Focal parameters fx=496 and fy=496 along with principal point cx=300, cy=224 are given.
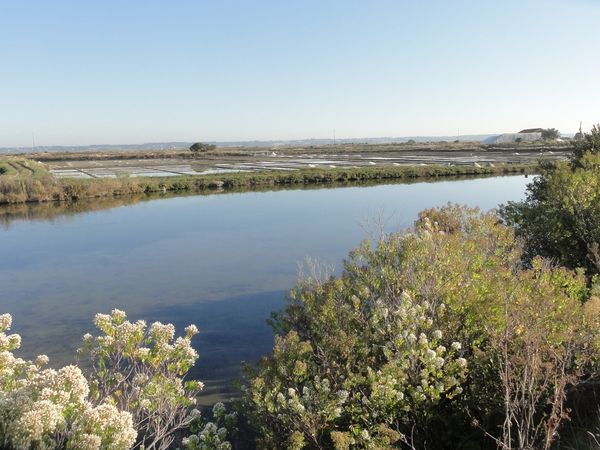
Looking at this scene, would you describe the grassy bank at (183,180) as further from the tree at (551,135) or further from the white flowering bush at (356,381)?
the tree at (551,135)

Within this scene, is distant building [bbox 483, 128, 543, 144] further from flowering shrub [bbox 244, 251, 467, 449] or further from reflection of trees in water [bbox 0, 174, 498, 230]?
flowering shrub [bbox 244, 251, 467, 449]

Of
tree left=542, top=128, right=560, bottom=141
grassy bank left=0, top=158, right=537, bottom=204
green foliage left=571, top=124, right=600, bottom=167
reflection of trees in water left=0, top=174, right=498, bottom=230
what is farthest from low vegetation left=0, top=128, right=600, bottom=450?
tree left=542, top=128, right=560, bottom=141

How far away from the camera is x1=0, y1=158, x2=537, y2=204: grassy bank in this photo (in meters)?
34.7

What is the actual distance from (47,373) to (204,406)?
4757 mm

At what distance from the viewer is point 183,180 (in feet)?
133

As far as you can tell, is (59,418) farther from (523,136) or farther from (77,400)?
(523,136)

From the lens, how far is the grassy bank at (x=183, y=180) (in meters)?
34.7

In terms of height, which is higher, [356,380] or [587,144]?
[587,144]

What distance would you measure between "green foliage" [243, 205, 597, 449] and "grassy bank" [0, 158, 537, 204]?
32.5 metres

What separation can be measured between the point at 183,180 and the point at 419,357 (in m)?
37.3

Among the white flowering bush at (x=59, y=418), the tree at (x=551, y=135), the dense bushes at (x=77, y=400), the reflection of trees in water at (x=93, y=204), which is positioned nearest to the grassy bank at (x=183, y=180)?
the reflection of trees in water at (x=93, y=204)

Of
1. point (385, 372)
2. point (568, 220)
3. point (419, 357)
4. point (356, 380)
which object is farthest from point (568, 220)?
point (356, 380)

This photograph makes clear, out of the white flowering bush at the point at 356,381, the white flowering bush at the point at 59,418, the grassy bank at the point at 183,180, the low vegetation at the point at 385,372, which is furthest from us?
the grassy bank at the point at 183,180

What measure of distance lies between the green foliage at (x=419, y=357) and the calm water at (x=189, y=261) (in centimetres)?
397
